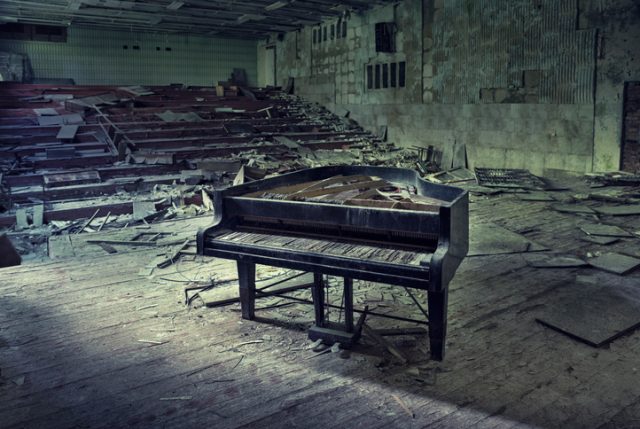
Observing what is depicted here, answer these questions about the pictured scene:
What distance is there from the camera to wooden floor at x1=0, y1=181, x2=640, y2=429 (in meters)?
2.48

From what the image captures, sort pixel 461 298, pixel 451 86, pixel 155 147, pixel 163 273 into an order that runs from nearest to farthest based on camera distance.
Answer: pixel 461 298
pixel 163 273
pixel 155 147
pixel 451 86

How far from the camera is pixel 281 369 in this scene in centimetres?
295

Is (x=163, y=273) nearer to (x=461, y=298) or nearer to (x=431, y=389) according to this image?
(x=461, y=298)

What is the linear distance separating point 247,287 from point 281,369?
2.44 ft

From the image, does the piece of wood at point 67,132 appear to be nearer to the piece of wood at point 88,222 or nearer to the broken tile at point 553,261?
the piece of wood at point 88,222

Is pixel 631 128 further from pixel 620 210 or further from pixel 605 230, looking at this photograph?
pixel 605 230

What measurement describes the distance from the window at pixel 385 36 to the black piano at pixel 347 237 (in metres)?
10.3

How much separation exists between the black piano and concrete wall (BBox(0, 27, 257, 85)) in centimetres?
1704

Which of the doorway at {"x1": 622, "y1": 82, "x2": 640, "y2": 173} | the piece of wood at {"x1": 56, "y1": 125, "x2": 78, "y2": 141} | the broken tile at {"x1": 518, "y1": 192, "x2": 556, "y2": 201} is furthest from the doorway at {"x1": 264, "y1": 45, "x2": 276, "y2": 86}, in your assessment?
the doorway at {"x1": 622, "y1": 82, "x2": 640, "y2": 173}

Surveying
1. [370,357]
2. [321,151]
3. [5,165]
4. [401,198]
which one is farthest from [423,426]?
[321,151]

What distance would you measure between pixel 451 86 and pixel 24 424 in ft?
35.6

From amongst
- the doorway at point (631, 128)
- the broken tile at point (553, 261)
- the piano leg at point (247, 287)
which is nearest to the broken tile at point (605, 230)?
the broken tile at point (553, 261)

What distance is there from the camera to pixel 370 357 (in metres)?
3.05

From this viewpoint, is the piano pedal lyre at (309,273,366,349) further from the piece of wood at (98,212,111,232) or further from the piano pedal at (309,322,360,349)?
the piece of wood at (98,212,111,232)
